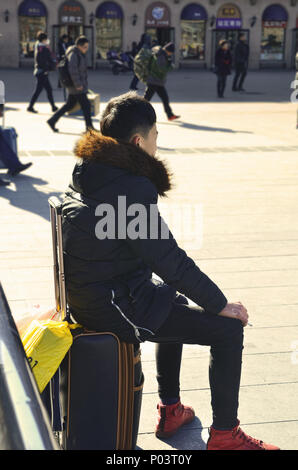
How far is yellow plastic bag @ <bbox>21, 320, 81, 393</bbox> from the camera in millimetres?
2389

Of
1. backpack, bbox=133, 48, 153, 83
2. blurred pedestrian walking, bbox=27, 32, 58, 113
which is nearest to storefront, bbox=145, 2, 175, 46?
blurred pedestrian walking, bbox=27, 32, 58, 113

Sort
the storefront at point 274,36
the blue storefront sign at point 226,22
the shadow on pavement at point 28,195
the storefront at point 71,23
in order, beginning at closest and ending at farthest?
the shadow on pavement at point 28,195
the storefront at point 71,23
the blue storefront sign at point 226,22
the storefront at point 274,36

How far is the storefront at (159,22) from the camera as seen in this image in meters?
38.2

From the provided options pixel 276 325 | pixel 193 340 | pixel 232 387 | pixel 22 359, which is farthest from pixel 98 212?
pixel 276 325

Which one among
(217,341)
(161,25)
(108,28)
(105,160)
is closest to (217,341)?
(217,341)

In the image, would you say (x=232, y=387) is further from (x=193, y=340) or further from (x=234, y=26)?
(x=234, y=26)

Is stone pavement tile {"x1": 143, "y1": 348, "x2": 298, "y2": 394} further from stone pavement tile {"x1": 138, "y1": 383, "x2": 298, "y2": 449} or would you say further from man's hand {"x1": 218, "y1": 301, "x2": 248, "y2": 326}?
man's hand {"x1": 218, "y1": 301, "x2": 248, "y2": 326}

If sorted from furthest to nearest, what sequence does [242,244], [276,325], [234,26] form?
[234,26]
[242,244]
[276,325]

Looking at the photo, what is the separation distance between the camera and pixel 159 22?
38469 mm

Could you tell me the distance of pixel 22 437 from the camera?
104 centimetres

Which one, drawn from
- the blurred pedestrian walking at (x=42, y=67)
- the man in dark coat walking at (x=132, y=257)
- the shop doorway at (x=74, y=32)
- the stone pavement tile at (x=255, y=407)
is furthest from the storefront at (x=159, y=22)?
the man in dark coat walking at (x=132, y=257)

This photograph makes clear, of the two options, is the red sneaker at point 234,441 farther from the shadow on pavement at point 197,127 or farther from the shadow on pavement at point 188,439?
the shadow on pavement at point 197,127

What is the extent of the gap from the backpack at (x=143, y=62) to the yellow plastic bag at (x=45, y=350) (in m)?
12.0

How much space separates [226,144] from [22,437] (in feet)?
35.3
